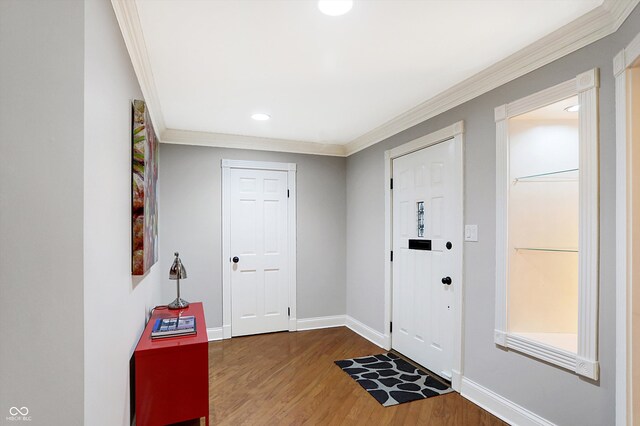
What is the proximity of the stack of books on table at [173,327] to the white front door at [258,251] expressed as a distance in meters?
1.66

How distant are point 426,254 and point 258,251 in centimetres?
208

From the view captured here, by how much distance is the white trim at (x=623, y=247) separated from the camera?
159 cm

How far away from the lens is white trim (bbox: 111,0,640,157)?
172 centimetres

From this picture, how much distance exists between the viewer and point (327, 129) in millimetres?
3918

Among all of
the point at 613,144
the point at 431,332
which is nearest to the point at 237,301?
the point at 431,332

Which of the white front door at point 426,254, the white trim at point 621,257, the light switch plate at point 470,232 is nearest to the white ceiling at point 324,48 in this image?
the white trim at point 621,257

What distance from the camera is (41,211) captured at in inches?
40.9

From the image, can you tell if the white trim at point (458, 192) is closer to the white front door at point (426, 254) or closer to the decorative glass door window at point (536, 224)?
the white front door at point (426, 254)

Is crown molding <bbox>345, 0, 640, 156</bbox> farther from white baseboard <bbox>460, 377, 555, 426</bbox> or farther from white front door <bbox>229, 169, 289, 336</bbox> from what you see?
white baseboard <bbox>460, 377, 555, 426</bbox>

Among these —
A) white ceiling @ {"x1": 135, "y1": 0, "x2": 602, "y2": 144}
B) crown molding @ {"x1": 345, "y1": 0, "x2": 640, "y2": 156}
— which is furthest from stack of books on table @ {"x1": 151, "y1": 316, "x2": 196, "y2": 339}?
crown molding @ {"x1": 345, "y1": 0, "x2": 640, "y2": 156}

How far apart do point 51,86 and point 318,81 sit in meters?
1.85

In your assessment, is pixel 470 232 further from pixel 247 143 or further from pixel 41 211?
pixel 247 143

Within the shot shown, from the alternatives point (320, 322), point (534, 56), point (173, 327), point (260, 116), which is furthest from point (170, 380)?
point (534, 56)

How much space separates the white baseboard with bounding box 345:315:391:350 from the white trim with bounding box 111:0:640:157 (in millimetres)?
2214
